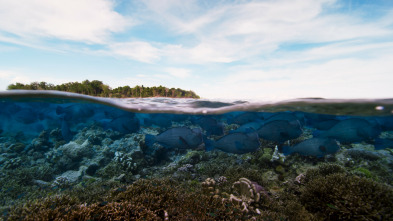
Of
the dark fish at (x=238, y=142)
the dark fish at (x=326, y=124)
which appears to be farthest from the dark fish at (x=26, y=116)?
the dark fish at (x=326, y=124)

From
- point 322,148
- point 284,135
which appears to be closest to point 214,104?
point 284,135

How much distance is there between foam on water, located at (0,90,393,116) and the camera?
9.88 metres

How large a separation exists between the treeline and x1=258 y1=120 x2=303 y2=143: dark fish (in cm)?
759

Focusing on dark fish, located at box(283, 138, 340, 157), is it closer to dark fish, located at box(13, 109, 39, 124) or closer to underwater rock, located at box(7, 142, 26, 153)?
dark fish, located at box(13, 109, 39, 124)

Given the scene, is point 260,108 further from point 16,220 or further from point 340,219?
point 16,220

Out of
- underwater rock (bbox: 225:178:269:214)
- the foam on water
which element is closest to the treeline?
the foam on water

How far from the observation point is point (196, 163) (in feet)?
38.9

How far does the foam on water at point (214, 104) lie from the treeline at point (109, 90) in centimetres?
80

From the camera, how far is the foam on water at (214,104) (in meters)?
9.88

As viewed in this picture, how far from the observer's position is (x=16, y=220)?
4.68m

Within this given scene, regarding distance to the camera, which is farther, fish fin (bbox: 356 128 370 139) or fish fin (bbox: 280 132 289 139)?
fish fin (bbox: 356 128 370 139)

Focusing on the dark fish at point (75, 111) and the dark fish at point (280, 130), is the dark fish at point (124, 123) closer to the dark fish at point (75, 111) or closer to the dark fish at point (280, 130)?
the dark fish at point (75, 111)

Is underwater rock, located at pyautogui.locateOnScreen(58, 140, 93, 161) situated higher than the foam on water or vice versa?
the foam on water

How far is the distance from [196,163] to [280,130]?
652cm
